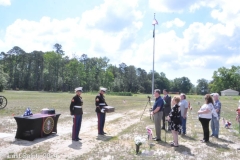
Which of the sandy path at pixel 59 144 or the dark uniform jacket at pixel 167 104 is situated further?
the dark uniform jacket at pixel 167 104

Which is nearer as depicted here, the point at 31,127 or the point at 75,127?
Answer: the point at 31,127

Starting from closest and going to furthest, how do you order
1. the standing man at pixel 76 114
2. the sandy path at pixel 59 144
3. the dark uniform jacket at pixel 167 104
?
1. the sandy path at pixel 59 144
2. the standing man at pixel 76 114
3. the dark uniform jacket at pixel 167 104

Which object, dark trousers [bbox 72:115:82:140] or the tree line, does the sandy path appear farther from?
the tree line

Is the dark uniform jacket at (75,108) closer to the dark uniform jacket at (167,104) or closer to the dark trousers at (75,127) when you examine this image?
the dark trousers at (75,127)

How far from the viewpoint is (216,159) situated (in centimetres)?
643

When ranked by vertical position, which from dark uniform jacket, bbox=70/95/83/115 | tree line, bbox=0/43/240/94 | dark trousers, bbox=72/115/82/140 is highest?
tree line, bbox=0/43/240/94

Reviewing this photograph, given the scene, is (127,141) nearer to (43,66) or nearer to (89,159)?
(89,159)

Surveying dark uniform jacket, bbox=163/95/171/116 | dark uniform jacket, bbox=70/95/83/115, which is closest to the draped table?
dark uniform jacket, bbox=70/95/83/115

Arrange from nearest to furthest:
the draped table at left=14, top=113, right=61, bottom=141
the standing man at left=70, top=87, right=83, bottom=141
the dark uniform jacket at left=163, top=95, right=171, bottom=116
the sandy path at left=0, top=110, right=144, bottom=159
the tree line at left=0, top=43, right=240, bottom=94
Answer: the sandy path at left=0, top=110, right=144, bottom=159
the draped table at left=14, top=113, right=61, bottom=141
the standing man at left=70, top=87, right=83, bottom=141
the dark uniform jacket at left=163, top=95, right=171, bottom=116
the tree line at left=0, top=43, right=240, bottom=94

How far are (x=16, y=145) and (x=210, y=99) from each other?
6.69 m

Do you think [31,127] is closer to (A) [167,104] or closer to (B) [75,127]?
(B) [75,127]

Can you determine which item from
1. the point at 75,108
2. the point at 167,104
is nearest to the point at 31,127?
the point at 75,108

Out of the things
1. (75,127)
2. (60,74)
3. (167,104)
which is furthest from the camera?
(60,74)

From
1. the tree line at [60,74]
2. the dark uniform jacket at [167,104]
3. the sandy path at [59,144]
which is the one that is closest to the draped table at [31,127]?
the sandy path at [59,144]
